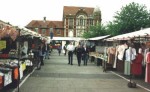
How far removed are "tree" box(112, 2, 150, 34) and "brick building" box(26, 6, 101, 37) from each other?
47.3 m

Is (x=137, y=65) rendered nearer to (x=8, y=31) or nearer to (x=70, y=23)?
(x=8, y=31)

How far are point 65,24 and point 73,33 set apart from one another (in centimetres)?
309

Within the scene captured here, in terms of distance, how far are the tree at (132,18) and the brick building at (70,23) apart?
155 feet

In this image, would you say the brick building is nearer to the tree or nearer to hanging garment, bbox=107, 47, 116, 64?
the tree

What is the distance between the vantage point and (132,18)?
42.6 metres

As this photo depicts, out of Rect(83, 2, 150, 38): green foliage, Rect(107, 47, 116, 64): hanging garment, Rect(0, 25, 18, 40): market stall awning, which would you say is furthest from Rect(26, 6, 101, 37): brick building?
Rect(0, 25, 18, 40): market stall awning

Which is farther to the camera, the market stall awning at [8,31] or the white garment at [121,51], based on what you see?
the white garment at [121,51]

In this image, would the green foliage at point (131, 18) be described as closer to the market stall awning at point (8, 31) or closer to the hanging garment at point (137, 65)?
the hanging garment at point (137, 65)

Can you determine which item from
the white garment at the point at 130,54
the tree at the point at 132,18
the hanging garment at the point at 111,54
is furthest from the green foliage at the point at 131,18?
the white garment at the point at 130,54

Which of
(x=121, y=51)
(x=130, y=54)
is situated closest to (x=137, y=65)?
(x=130, y=54)

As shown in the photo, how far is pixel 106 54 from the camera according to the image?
70.5ft

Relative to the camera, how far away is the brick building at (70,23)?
90.6 m

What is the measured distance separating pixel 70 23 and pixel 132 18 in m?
49.6

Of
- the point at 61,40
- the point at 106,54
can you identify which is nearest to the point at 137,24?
the point at 106,54
